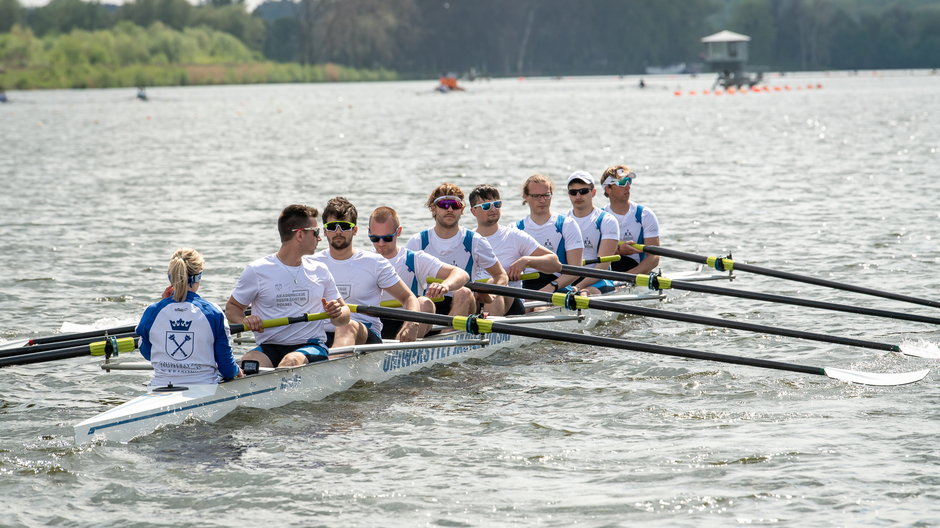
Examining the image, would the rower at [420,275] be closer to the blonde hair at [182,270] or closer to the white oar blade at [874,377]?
the blonde hair at [182,270]

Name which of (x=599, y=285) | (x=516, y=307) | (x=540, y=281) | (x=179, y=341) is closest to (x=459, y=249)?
(x=516, y=307)

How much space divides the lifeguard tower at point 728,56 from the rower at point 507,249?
272 ft

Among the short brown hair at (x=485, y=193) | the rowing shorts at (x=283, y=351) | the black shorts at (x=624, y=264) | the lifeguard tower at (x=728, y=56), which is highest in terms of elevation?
the lifeguard tower at (x=728, y=56)

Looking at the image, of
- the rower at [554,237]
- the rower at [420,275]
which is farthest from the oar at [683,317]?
the rower at [554,237]

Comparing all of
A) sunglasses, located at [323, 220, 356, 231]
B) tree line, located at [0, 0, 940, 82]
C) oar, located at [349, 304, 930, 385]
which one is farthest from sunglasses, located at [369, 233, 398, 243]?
tree line, located at [0, 0, 940, 82]

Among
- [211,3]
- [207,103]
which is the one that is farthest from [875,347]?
[211,3]

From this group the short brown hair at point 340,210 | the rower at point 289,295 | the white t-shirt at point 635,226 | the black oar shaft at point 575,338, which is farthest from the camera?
the white t-shirt at point 635,226

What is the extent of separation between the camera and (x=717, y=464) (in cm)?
834

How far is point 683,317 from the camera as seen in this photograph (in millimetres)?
11242

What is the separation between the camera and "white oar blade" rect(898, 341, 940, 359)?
1120 centimetres

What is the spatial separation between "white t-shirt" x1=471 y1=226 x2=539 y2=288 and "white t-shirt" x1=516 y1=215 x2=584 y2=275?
63 centimetres

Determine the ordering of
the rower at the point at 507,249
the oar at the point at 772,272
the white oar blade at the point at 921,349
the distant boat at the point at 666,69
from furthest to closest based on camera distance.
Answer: the distant boat at the point at 666,69 → the oar at the point at 772,272 → the rower at the point at 507,249 → the white oar blade at the point at 921,349

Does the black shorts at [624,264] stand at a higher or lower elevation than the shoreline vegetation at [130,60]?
lower

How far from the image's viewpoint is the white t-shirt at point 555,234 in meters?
13.1
